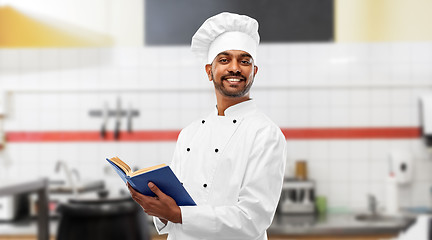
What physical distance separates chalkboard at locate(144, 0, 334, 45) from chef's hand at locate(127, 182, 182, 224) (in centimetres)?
251

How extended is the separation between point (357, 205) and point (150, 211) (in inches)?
110

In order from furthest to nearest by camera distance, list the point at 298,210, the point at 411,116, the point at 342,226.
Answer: the point at 411,116 < the point at 298,210 < the point at 342,226

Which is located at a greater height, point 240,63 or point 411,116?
point 240,63

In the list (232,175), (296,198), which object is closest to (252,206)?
(232,175)

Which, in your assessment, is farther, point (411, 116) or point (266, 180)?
point (411, 116)

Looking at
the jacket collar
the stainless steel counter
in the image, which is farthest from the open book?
the stainless steel counter

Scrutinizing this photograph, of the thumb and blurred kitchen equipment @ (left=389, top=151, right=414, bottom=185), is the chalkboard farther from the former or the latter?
the thumb

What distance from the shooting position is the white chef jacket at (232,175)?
2.31 ft

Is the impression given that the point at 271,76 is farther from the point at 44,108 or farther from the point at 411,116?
the point at 44,108

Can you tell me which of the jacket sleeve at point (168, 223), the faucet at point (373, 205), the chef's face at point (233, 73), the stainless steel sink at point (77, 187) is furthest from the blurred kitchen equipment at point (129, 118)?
the chef's face at point (233, 73)

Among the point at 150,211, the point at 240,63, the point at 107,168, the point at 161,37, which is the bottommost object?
the point at 107,168

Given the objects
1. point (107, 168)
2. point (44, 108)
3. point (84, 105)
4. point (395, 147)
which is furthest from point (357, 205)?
point (44, 108)

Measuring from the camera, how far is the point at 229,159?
73 centimetres

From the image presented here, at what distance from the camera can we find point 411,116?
3.25 meters
